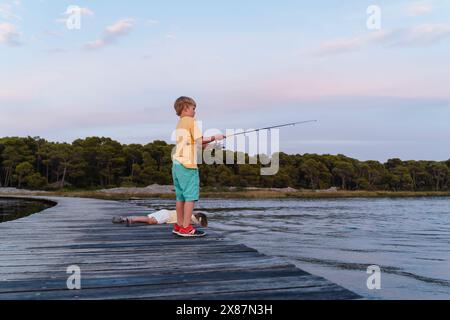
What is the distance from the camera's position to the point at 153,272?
12.2ft

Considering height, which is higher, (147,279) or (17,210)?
(147,279)

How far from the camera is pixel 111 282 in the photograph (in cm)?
336

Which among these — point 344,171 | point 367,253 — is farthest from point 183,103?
point 344,171

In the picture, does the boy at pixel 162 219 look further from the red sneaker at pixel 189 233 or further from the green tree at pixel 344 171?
the green tree at pixel 344 171

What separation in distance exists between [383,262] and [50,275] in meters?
6.73

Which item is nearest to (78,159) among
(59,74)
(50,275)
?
(59,74)

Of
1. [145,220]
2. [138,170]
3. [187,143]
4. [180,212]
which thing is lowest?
[145,220]

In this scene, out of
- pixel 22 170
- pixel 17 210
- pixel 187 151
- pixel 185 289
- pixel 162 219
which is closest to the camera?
pixel 185 289

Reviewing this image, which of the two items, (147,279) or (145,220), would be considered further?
(145,220)

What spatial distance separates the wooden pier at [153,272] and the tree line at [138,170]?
66111 millimetres

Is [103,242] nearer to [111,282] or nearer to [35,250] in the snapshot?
[35,250]

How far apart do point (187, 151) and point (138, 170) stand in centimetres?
8214

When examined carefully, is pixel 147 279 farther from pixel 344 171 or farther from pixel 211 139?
pixel 344 171

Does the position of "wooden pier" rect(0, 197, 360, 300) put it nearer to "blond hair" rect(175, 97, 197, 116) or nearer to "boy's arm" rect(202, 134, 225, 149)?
"boy's arm" rect(202, 134, 225, 149)
